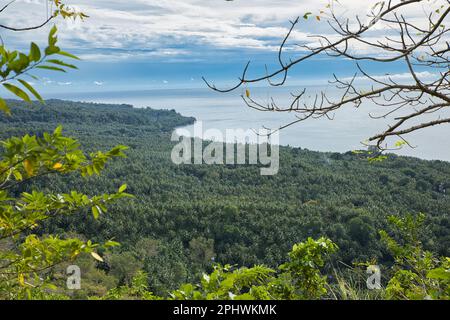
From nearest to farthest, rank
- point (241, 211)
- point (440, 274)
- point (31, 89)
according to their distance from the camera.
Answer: point (31, 89), point (440, 274), point (241, 211)

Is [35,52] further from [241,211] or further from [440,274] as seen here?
[241,211]

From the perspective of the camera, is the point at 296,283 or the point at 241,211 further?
the point at 241,211

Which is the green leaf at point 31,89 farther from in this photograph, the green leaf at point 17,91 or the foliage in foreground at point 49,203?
the foliage in foreground at point 49,203

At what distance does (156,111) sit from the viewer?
284 feet

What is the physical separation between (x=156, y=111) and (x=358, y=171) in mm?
56850

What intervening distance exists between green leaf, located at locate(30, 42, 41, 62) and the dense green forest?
43.5ft

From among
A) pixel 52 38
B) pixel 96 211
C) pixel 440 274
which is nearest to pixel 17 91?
pixel 52 38

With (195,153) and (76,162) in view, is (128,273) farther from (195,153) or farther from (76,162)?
(195,153)

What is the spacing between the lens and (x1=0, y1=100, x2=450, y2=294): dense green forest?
21.9 metres

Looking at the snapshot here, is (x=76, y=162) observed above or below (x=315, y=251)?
above

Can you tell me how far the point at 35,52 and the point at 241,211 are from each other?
25.9 m

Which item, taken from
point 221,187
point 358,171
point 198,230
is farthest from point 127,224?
point 358,171


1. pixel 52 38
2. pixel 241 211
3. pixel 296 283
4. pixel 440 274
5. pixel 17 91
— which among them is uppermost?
pixel 52 38

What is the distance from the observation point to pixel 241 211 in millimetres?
26422
